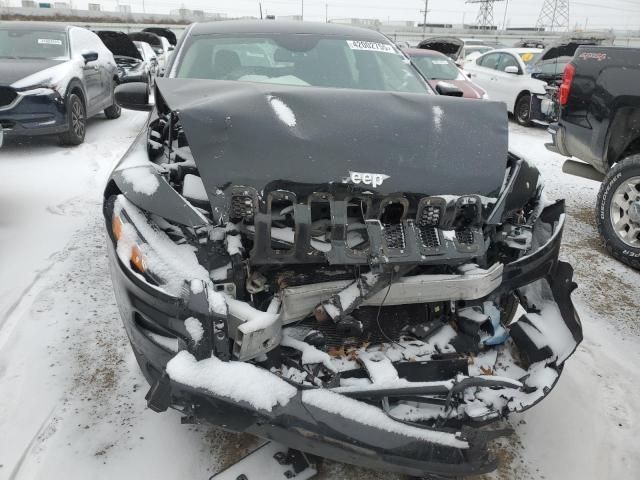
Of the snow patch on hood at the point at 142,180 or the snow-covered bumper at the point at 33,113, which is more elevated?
the snow patch on hood at the point at 142,180

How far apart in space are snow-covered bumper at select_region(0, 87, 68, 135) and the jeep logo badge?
567cm

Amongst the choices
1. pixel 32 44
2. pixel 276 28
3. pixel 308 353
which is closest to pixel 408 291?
pixel 308 353

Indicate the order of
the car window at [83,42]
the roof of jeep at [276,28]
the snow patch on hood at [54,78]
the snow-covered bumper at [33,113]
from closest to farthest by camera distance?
the roof of jeep at [276,28], the snow-covered bumper at [33,113], the snow patch on hood at [54,78], the car window at [83,42]

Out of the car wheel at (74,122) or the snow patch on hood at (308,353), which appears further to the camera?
the car wheel at (74,122)

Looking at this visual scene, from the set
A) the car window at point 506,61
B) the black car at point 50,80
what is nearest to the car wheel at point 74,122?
the black car at point 50,80

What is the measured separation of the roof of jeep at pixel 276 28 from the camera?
3.65m

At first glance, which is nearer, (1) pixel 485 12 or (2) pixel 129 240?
(2) pixel 129 240

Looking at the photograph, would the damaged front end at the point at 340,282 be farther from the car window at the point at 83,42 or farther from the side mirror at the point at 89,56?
the car window at the point at 83,42

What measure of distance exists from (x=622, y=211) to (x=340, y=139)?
3.05m

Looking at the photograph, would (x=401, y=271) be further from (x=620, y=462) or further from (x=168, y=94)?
(x=168, y=94)

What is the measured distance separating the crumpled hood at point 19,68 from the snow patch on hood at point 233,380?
239 inches

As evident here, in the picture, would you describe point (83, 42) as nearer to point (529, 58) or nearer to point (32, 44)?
point (32, 44)

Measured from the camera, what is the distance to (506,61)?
11.0m

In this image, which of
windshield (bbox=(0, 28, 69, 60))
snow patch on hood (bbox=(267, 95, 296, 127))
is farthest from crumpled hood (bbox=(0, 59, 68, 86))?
snow patch on hood (bbox=(267, 95, 296, 127))
